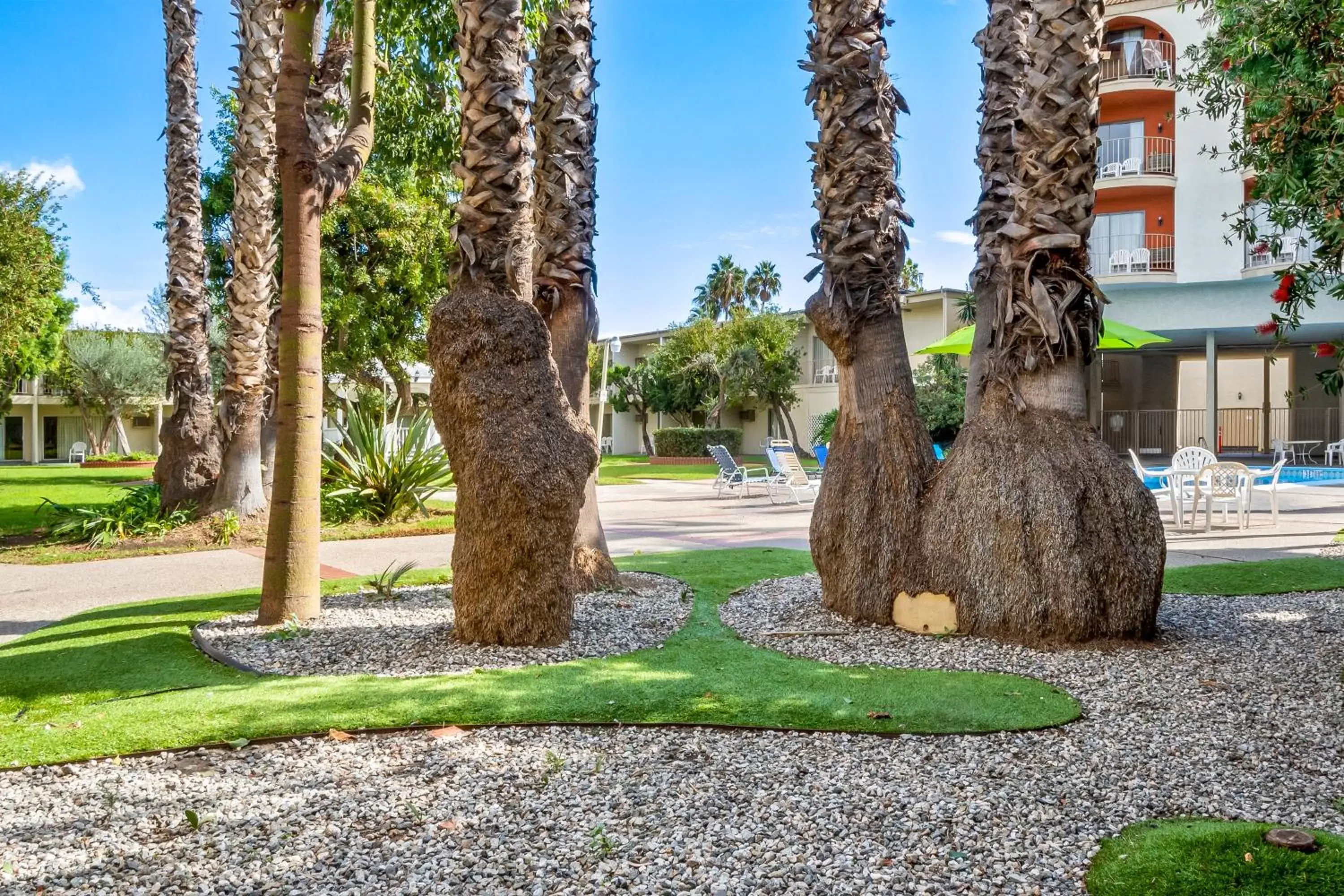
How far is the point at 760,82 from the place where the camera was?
14805 mm

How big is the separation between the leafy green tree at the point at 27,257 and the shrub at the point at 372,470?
7102mm

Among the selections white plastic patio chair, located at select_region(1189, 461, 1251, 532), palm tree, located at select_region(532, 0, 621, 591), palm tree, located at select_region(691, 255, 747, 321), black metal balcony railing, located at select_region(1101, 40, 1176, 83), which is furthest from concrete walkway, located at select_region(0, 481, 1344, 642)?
palm tree, located at select_region(691, 255, 747, 321)

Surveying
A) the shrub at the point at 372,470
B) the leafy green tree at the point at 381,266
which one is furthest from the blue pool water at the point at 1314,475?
the leafy green tree at the point at 381,266

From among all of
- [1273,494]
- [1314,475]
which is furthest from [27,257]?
[1314,475]

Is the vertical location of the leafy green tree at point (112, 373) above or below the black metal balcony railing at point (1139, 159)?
below

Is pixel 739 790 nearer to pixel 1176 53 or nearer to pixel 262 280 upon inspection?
pixel 262 280

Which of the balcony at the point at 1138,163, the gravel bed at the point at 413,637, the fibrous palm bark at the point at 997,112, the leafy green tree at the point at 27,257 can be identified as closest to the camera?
the gravel bed at the point at 413,637

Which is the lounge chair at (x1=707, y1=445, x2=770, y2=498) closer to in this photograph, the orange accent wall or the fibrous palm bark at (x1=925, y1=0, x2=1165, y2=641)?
the fibrous palm bark at (x1=925, y1=0, x2=1165, y2=641)

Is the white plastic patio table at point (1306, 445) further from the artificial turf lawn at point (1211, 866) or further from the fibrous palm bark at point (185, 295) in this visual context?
the artificial turf lawn at point (1211, 866)

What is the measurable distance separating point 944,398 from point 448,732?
75.1 ft

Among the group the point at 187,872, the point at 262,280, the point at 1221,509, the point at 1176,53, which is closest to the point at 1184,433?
the point at 1176,53

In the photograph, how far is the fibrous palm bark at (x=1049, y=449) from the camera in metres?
5.64

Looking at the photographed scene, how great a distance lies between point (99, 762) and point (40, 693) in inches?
63.2

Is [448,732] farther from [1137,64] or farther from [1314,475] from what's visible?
[1137,64]
